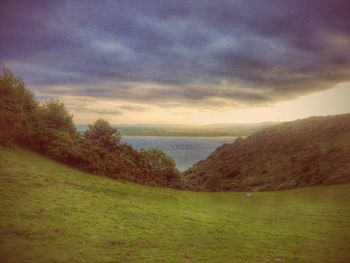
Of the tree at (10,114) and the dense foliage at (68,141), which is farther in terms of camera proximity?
the dense foliage at (68,141)

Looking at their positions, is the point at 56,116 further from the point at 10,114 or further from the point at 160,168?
the point at 160,168

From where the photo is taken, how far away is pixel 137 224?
19.9m

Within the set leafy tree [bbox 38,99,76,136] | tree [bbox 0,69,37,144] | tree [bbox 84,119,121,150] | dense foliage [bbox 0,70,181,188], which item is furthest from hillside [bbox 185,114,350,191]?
tree [bbox 0,69,37,144]

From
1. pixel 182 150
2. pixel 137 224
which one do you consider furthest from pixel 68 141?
pixel 182 150

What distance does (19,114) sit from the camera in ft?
102

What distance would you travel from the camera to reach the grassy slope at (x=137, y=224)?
579 inches

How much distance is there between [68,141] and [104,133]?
11772mm

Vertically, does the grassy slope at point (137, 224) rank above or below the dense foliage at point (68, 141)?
below

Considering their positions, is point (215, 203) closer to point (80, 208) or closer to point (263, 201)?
point (263, 201)

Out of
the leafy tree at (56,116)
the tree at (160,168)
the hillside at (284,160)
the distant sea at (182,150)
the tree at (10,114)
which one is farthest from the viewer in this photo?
the distant sea at (182,150)

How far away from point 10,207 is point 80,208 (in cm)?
401

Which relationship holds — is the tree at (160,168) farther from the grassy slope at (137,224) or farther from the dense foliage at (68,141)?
the grassy slope at (137,224)

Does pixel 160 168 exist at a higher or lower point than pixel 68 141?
lower

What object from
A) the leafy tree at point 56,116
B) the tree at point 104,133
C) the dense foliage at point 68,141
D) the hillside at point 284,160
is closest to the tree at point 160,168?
the dense foliage at point 68,141
